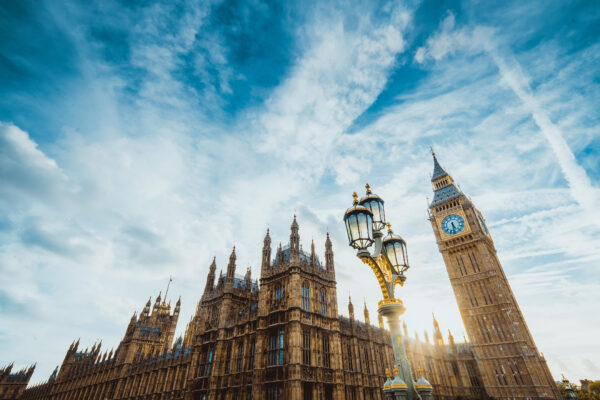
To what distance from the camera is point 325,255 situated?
114 feet

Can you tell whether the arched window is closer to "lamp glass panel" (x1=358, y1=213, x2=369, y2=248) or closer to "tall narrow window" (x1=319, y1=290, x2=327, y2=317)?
"tall narrow window" (x1=319, y1=290, x2=327, y2=317)

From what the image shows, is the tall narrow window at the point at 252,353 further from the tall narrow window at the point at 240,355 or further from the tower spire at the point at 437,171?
the tower spire at the point at 437,171

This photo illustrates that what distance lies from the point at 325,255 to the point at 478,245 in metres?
33.8

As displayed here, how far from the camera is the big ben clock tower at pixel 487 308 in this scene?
138 ft

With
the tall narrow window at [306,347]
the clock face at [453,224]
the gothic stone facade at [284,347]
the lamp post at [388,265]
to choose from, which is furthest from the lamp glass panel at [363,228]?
the clock face at [453,224]

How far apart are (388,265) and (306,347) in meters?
22.0

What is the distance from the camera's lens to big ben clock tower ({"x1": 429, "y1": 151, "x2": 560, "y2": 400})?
4203 centimetres

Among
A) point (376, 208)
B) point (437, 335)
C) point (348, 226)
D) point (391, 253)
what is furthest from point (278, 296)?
point (437, 335)

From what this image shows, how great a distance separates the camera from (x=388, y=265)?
28.8 feet

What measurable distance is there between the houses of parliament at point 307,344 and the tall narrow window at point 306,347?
8 cm

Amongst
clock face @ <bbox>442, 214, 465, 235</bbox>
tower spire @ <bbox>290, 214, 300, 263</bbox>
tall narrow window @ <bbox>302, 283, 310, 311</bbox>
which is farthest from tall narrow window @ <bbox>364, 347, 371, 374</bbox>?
clock face @ <bbox>442, 214, 465, 235</bbox>

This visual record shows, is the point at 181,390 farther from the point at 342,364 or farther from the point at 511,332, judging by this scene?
the point at 511,332

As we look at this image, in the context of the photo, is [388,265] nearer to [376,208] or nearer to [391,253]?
[391,253]

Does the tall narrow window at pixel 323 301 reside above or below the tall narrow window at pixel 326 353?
above
